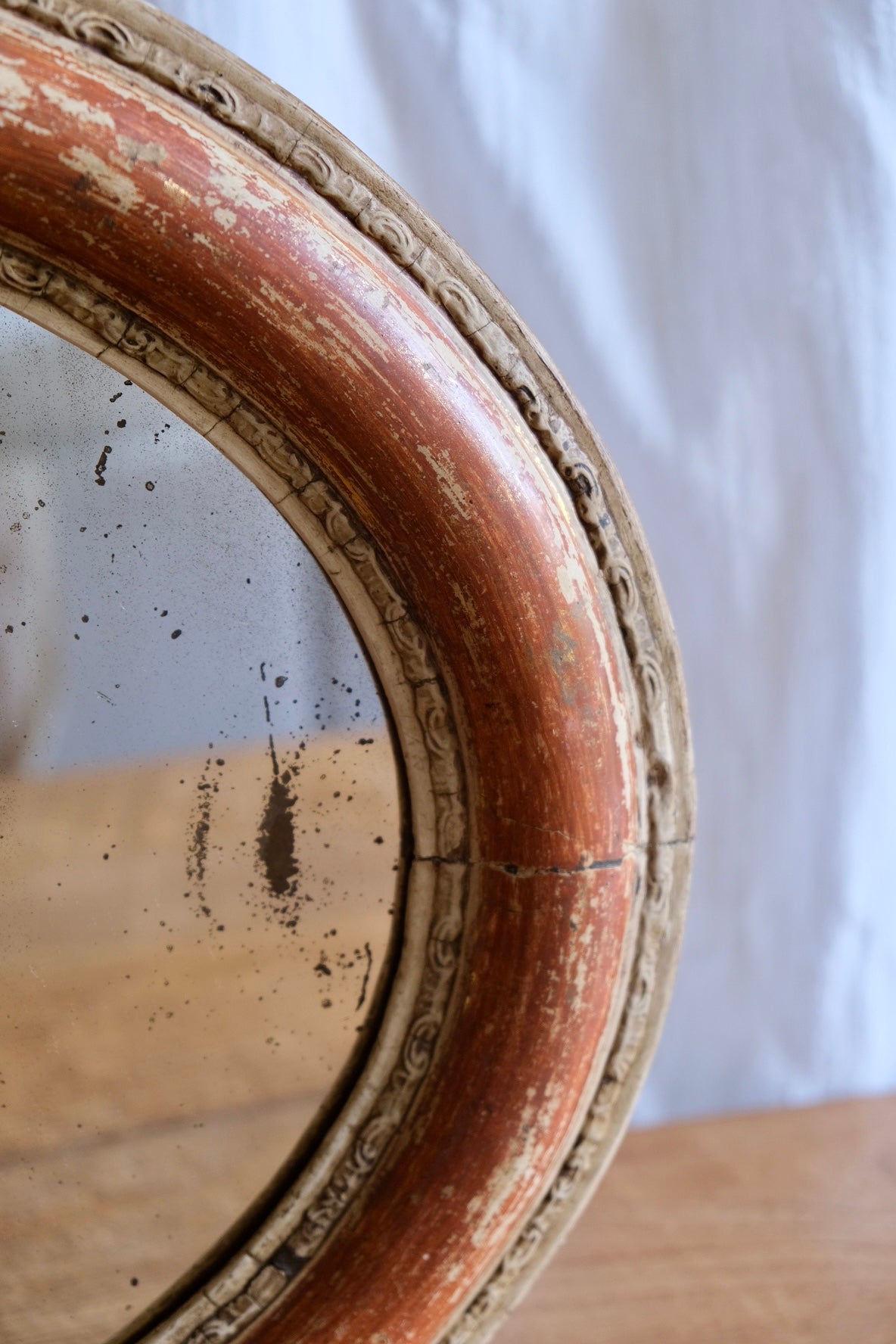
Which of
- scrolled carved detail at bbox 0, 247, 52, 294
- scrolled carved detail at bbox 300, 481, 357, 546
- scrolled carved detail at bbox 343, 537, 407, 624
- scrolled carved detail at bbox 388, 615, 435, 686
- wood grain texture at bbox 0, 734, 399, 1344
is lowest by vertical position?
wood grain texture at bbox 0, 734, 399, 1344

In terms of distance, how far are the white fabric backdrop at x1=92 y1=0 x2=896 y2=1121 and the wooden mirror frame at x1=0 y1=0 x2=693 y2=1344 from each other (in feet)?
1.23

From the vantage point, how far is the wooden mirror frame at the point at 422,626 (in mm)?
507

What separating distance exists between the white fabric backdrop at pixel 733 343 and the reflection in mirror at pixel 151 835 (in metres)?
0.44

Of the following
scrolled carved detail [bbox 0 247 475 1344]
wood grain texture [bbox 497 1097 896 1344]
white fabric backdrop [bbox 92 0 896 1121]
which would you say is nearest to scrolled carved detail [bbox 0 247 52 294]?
scrolled carved detail [bbox 0 247 475 1344]

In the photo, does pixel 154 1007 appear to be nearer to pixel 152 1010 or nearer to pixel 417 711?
pixel 152 1010

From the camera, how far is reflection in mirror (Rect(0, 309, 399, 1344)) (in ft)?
1.85

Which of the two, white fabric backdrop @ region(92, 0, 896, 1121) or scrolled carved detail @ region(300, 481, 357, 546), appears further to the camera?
white fabric backdrop @ region(92, 0, 896, 1121)

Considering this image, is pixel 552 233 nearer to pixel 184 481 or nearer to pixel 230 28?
pixel 230 28

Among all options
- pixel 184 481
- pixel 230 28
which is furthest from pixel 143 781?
pixel 230 28

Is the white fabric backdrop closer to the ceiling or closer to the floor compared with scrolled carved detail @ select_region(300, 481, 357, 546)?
closer to the ceiling

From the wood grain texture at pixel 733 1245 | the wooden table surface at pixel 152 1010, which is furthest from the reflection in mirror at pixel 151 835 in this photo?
the wood grain texture at pixel 733 1245

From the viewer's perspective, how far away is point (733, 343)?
1006 mm

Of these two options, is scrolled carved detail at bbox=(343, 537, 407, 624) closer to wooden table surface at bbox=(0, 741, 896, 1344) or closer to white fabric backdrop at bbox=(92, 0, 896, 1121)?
wooden table surface at bbox=(0, 741, 896, 1344)

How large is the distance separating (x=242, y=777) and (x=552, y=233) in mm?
580
